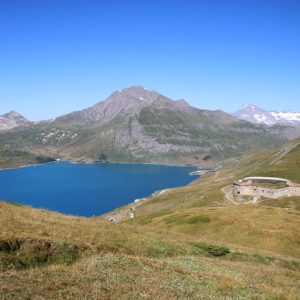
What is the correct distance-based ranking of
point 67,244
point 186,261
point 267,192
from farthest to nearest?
point 267,192
point 186,261
point 67,244

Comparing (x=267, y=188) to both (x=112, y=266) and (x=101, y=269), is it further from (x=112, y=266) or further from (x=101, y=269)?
(x=101, y=269)

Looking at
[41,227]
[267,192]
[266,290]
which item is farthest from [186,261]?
[267,192]

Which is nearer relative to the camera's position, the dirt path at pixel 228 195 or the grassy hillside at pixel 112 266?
the grassy hillside at pixel 112 266

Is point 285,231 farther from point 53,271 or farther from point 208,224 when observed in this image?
point 53,271

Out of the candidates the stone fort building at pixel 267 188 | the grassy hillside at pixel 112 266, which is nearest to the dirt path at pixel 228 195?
the stone fort building at pixel 267 188

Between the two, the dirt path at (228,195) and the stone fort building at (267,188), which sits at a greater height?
the stone fort building at (267,188)

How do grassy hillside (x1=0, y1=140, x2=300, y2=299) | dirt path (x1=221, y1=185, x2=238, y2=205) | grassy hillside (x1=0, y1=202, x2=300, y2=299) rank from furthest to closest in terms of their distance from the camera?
dirt path (x1=221, y1=185, x2=238, y2=205)
grassy hillside (x1=0, y1=140, x2=300, y2=299)
grassy hillside (x1=0, y1=202, x2=300, y2=299)

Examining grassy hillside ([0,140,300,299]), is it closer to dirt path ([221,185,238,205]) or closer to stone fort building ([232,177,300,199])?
dirt path ([221,185,238,205])

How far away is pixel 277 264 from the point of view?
4441 cm

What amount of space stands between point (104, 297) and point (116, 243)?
50.6ft

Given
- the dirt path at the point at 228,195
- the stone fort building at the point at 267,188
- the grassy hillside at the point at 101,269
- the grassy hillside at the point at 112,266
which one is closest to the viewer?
the grassy hillside at the point at 101,269

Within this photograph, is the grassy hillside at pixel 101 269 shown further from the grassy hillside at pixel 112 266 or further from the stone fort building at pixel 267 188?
the stone fort building at pixel 267 188

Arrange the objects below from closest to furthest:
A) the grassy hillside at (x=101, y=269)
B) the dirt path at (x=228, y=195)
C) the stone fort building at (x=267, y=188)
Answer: the grassy hillside at (x=101, y=269) → the stone fort building at (x=267, y=188) → the dirt path at (x=228, y=195)

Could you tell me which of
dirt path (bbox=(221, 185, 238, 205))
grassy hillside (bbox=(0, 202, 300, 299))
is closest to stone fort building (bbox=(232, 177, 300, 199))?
dirt path (bbox=(221, 185, 238, 205))
